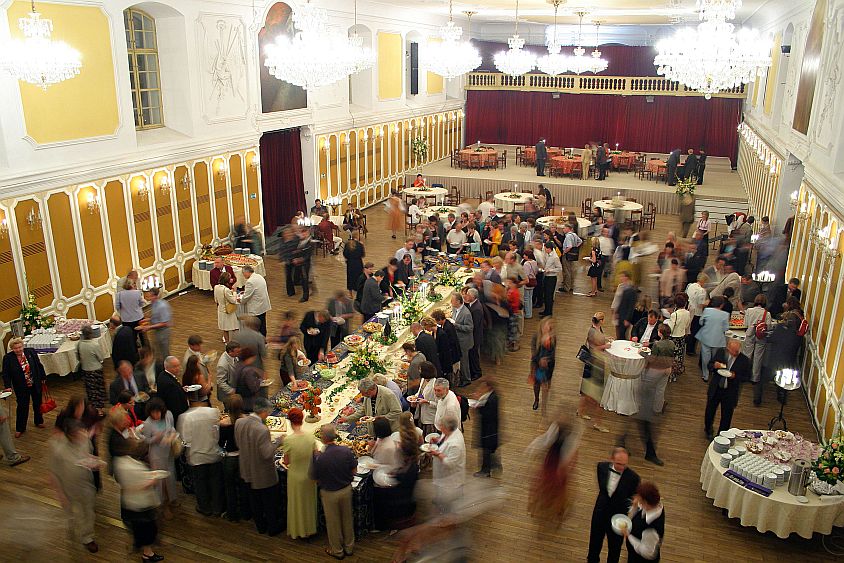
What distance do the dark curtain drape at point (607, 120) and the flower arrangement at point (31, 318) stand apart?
22622 mm

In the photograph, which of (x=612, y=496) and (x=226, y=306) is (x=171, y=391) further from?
(x=612, y=496)

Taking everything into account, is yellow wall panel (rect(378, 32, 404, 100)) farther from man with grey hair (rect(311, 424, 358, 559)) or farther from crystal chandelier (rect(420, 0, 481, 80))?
man with grey hair (rect(311, 424, 358, 559))

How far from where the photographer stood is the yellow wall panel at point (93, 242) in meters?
10.8

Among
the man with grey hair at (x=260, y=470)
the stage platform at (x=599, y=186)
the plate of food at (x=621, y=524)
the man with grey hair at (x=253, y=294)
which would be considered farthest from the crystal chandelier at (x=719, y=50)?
the stage platform at (x=599, y=186)

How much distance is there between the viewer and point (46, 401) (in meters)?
8.80

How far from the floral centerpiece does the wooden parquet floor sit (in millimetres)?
1246

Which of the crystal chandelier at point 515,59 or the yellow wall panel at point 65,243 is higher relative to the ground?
the crystal chandelier at point 515,59

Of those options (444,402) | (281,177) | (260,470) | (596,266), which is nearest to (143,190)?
(281,177)

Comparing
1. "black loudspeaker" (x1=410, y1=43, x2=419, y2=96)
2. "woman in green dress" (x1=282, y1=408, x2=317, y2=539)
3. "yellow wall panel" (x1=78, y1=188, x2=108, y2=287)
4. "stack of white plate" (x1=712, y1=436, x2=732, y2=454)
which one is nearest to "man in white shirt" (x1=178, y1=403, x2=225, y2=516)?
"woman in green dress" (x1=282, y1=408, x2=317, y2=539)

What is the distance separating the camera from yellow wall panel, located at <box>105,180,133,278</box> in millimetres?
11398

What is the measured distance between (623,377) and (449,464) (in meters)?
3.60

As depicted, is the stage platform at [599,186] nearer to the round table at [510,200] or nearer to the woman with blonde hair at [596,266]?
the round table at [510,200]

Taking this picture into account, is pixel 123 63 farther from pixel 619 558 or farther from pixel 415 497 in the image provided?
pixel 619 558

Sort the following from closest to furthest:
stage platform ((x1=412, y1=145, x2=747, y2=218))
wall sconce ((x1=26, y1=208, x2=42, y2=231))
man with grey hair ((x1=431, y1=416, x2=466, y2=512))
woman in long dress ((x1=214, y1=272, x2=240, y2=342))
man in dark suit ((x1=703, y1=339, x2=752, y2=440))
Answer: man with grey hair ((x1=431, y1=416, x2=466, y2=512)), man in dark suit ((x1=703, y1=339, x2=752, y2=440)), wall sconce ((x1=26, y1=208, x2=42, y2=231)), woman in long dress ((x1=214, y1=272, x2=240, y2=342)), stage platform ((x1=412, y1=145, x2=747, y2=218))
